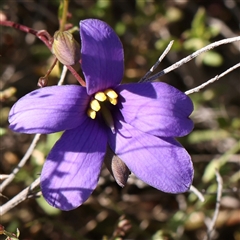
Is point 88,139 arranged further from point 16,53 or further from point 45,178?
point 16,53

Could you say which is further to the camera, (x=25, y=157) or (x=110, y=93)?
(x=25, y=157)

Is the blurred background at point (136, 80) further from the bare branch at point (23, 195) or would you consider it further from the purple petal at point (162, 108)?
the purple petal at point (162, 108)

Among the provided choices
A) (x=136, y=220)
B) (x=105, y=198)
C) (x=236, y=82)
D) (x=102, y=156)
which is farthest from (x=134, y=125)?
(x=236, y=82)

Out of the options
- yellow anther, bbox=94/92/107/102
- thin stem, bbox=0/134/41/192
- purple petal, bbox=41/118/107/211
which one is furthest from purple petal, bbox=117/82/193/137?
thin stem, bbox=0/134/41/192

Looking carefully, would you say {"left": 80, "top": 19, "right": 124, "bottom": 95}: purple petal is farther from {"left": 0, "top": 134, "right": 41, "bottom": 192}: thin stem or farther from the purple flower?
{"left": 0, "top": 134, "right": 41, "bottom": 192}: thin stem

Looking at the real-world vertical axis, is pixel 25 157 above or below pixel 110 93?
below

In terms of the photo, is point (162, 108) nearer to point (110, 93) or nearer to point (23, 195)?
point (110, 93)

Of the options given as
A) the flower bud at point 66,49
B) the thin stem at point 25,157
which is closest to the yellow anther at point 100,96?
the flower bud at point 66,49

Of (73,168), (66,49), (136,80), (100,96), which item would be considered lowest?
(136,80)

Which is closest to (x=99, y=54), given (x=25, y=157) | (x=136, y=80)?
(x=25, y=157)
